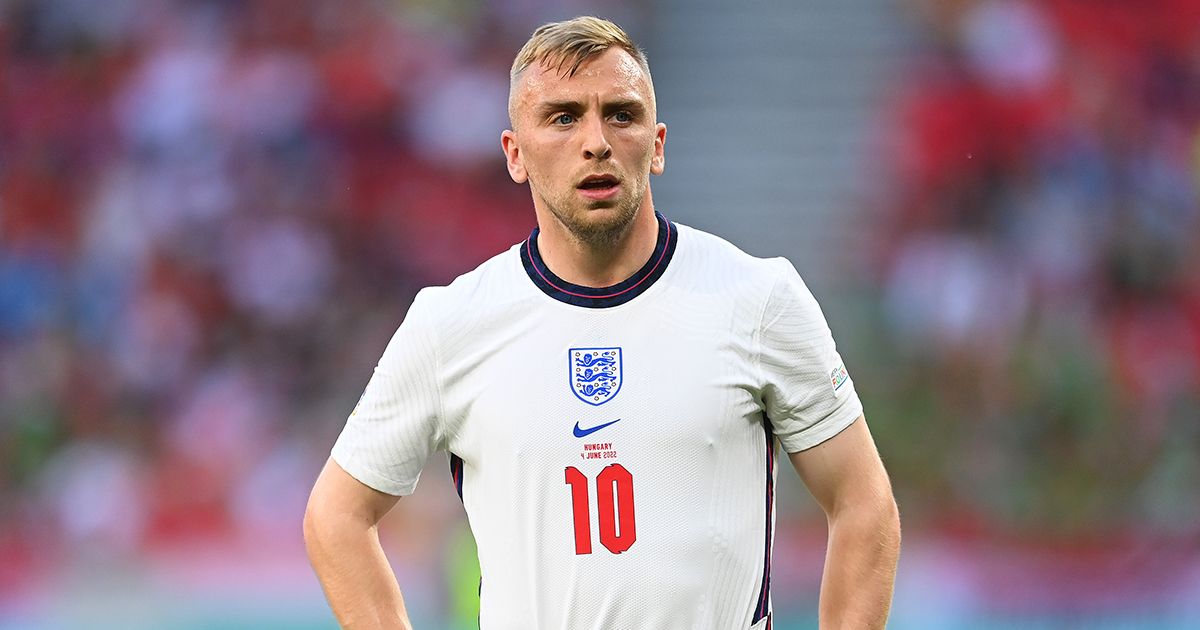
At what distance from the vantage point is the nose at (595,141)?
2.84 metres

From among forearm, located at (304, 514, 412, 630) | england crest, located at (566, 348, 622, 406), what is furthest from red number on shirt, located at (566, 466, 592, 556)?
forearm, located at (304, 514, 412, 630)

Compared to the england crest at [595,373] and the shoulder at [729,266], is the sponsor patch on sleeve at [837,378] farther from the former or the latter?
the england crest at [595,373]

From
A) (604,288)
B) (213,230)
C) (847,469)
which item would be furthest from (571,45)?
(213,230)

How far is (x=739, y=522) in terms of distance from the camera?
292 cm

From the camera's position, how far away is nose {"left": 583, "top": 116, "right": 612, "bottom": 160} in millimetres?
2842

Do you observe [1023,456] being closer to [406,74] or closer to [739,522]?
[406,74]

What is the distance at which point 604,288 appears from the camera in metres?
2.97

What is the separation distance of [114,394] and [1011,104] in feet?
17.0

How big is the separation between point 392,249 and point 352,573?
6.51 metres

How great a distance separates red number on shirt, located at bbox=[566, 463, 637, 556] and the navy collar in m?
0.30

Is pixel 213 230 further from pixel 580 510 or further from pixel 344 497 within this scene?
pixel 580 510

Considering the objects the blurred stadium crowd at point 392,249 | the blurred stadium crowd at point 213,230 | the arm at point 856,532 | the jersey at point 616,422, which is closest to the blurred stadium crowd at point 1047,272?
the blurred stadium crowd at point 392,249

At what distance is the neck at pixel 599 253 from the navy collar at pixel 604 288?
0.01 m

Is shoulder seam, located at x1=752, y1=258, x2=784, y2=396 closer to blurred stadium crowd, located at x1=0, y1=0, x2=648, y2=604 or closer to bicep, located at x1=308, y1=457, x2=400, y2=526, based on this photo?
bicep, located at x1=308, y1=457, x2=400, y2=526
